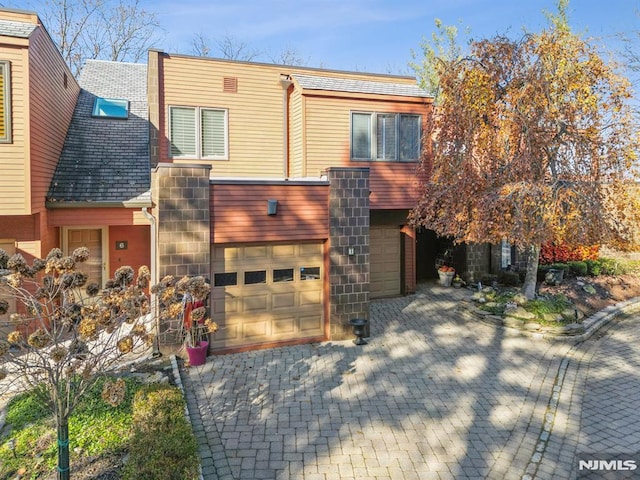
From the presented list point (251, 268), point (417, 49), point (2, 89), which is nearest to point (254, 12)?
point (2, 89)

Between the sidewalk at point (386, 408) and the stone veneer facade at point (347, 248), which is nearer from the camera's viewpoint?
the sidewalk at point (386, 408)

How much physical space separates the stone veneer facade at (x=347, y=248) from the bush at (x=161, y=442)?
4.75m

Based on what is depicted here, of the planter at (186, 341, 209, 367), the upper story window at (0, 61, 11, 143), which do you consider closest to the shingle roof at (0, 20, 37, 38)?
the upper story window at (0, 61, 11, 143)

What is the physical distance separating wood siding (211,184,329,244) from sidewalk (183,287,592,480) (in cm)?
250

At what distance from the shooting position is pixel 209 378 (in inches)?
301

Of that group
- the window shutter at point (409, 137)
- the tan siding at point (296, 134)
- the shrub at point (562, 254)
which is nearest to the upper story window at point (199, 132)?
the tan siding at point (296, 134)

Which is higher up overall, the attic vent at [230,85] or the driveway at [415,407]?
the attic vent at [230,85]

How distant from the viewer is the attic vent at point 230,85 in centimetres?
1234

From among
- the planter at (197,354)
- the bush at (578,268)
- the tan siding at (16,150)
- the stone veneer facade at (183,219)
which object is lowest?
the planter at (197,354)

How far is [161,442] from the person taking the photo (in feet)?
15.2

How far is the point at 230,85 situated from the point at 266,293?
21.9 feet

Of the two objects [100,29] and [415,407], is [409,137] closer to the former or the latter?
[415,407]

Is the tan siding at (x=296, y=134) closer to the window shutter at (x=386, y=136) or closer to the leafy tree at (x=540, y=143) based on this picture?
the window shutter at (x=386, y=136)

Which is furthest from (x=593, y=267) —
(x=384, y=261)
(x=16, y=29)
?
(x=16, y=29)
